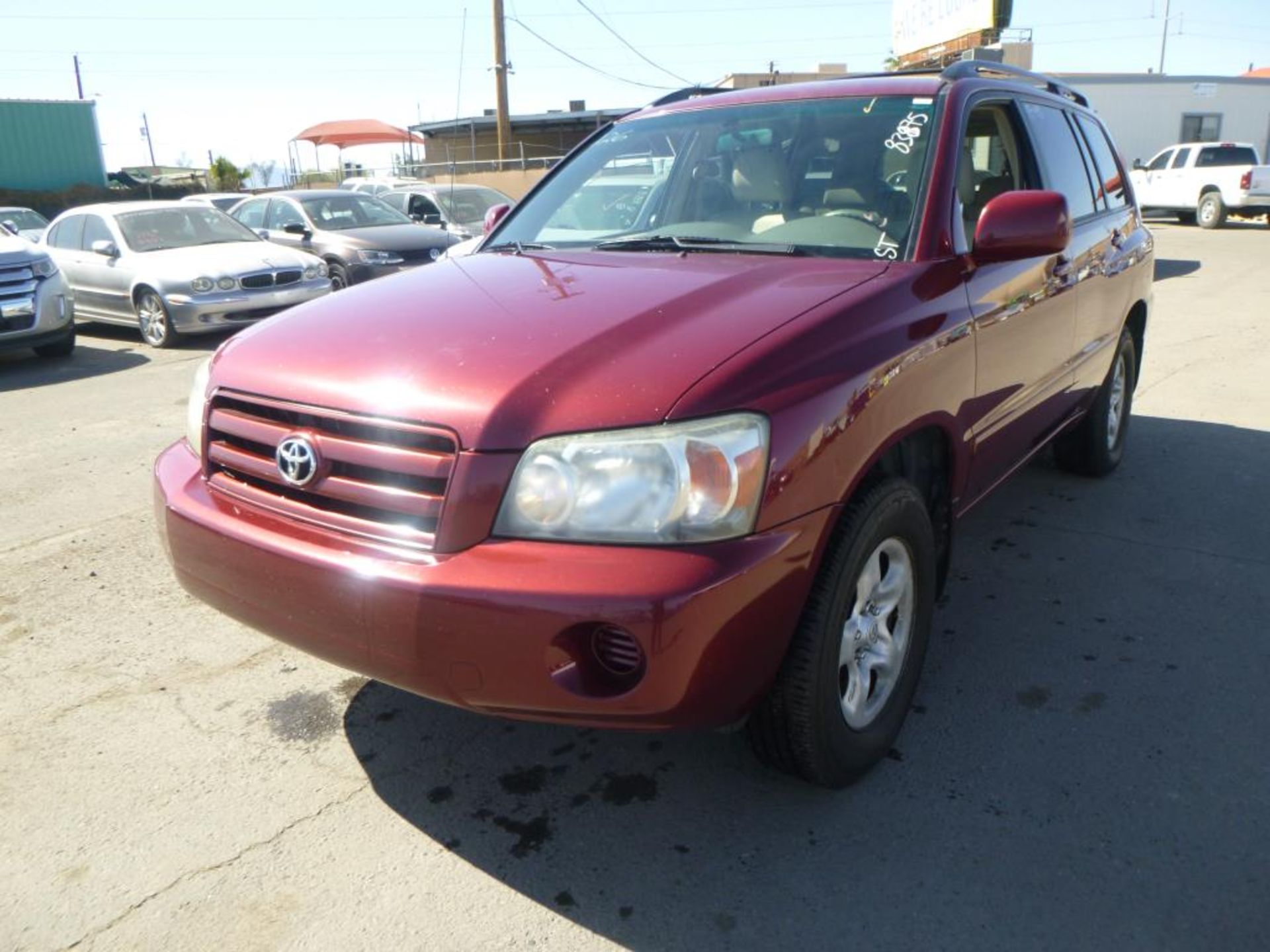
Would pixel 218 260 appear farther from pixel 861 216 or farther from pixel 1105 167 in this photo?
pixel 861 216

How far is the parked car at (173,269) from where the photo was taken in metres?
10.1

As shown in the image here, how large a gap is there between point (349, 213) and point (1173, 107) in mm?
32485

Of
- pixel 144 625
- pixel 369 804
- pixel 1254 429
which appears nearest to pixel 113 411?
pixel 144 625

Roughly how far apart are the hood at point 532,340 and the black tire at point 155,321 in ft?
26.4

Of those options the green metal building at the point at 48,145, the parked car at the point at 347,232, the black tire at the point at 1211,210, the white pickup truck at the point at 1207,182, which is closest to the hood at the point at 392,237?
the parked car at the point at 347,232

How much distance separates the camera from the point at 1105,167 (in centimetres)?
486

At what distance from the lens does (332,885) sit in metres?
2.34

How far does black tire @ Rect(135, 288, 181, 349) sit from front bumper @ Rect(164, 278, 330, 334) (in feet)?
0.37

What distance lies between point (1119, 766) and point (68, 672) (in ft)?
10.5

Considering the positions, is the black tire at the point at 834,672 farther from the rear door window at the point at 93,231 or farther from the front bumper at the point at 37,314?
the rear door window at the point at 93,231

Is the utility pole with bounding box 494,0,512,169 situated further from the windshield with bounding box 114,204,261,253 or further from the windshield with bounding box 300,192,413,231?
the windshield with bounding box 114,204,261,253

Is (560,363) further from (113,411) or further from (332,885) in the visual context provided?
(113,411)

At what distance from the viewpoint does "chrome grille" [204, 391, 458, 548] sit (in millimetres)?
2188

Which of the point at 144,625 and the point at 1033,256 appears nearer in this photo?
the point at 1033,256
